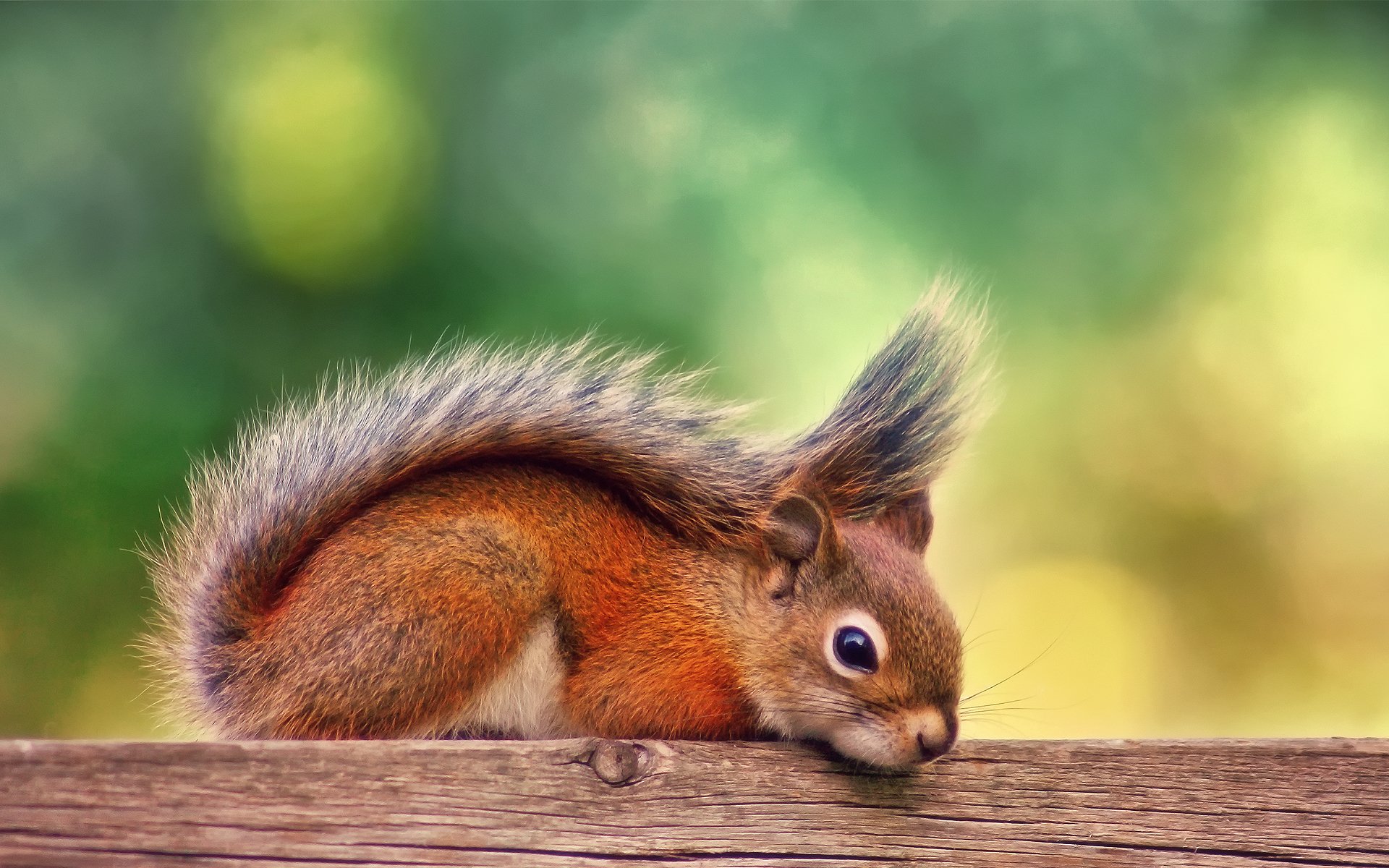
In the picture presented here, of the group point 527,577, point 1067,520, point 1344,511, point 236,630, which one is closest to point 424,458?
point 527,577

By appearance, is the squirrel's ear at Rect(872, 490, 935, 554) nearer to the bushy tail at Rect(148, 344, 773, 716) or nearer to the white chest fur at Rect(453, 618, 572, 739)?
the bushy tail at Rect(148, 344, 773, 716)

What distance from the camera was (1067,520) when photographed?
3.20 metres

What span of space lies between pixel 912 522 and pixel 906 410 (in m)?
0.19

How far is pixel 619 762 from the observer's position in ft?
4.28

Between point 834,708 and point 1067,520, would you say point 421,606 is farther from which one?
point 1067,520

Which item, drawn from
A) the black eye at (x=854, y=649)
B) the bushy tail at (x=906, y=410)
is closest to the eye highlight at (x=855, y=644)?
the black eye at (x=854, y=649)

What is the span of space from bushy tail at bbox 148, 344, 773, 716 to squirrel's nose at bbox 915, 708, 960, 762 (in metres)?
0.36

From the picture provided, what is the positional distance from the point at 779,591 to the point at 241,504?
0.69 m

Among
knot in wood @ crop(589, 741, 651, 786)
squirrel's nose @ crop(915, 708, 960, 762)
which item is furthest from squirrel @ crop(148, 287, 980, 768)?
knot in wood @ crop(589, 741, 651, 786)

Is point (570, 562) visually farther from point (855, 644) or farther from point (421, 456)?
point (855, 644)

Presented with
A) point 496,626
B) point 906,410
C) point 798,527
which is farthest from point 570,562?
point 906,410

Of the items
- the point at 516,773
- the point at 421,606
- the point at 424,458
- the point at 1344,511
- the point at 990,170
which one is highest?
the point at 990,170

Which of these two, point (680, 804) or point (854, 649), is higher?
point (854, 649)

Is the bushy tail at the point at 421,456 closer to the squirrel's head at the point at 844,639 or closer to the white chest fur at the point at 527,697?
the squirrel's head at the point at 844,639
